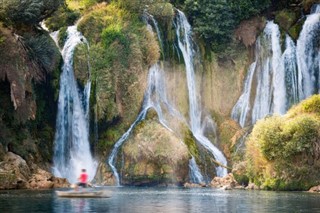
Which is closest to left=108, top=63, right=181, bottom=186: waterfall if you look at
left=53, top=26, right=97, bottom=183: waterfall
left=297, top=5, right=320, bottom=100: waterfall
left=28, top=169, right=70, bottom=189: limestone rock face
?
left=53, top=26, right=97, bottom=183: waterfall

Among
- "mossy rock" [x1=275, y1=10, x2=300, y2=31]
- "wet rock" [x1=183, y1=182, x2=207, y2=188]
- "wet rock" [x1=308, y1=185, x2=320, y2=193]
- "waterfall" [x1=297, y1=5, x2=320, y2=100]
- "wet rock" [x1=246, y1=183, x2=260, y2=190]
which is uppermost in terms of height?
"mossy rock" [x1=275, y1=10, x2=300, y2=31]

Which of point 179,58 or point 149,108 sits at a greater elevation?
point 179,58

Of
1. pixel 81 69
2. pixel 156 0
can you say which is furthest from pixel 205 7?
pixel 81 69

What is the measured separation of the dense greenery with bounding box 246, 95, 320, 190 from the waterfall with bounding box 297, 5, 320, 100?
15.7 metres

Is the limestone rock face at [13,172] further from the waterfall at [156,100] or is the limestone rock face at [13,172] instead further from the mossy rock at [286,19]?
the mossy rock at [286,19]

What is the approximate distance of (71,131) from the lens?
65.5 m

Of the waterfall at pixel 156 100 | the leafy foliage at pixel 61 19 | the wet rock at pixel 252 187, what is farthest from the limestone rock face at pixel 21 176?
the leafy foliage at pixel 61 19

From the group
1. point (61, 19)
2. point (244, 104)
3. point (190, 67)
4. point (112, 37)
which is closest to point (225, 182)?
point (244, 104)

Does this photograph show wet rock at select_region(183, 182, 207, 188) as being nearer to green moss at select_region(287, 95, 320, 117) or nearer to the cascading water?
green moss at select_region(287, 95, 320, 117)

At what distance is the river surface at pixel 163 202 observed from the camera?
125 ft

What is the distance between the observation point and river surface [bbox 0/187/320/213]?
125 feet

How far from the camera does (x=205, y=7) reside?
76812mm

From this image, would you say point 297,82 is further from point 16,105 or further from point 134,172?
point 16,105

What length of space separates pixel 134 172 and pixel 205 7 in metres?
21.3
